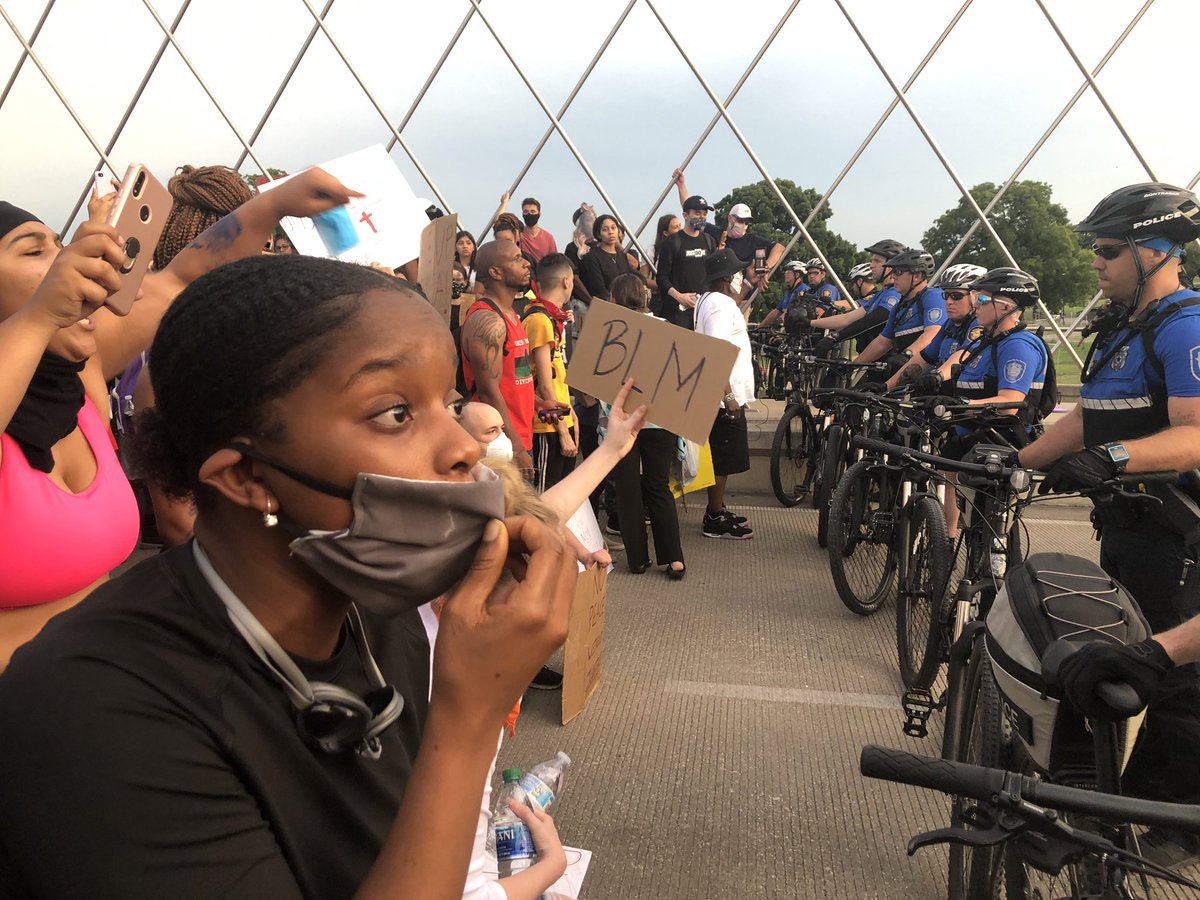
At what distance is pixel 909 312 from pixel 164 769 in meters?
7.36

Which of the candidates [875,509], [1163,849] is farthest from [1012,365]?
[1163,849]

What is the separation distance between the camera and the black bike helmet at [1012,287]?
5.36 meters

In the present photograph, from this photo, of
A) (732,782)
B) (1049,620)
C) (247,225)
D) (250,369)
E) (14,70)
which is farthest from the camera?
(14,70)

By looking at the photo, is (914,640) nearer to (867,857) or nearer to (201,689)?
(867,857)

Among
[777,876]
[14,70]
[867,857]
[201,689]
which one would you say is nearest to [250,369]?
[201,689]

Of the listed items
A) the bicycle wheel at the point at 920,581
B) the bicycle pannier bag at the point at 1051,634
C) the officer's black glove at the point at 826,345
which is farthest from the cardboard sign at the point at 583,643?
the officer's black glove at the point at 826,345

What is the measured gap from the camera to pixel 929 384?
586cm

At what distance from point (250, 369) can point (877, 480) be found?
4.97 metres

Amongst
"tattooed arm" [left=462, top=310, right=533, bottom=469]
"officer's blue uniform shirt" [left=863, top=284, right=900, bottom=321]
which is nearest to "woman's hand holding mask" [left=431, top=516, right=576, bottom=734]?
"tattooed arm" [left=462, top=310, right=533, bottom=469]

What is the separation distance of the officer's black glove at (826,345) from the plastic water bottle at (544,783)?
6.69m

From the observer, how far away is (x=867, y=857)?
304 centimetres

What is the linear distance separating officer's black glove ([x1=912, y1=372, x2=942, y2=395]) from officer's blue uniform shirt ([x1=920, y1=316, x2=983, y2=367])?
297 millimetres

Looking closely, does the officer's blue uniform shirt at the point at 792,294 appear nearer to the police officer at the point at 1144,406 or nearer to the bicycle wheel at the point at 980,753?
the police officer at the point at 1144,406

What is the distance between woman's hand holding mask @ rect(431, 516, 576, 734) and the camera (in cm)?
99
